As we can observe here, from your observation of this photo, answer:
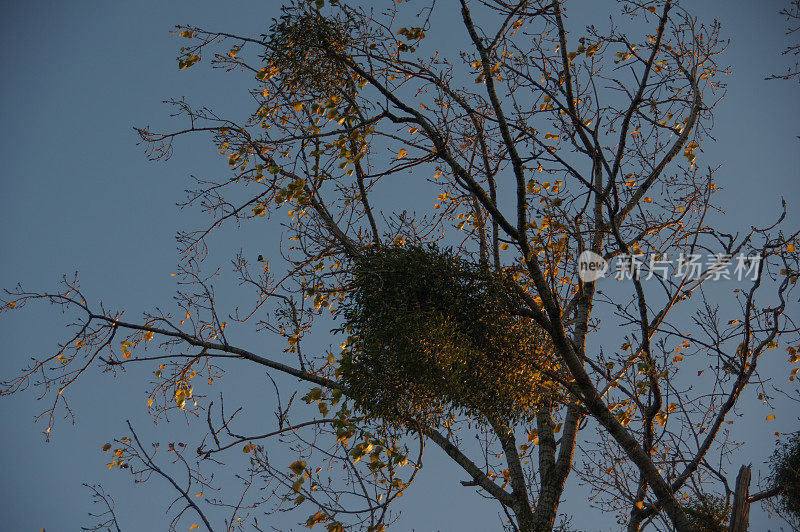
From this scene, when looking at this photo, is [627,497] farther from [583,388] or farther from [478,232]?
[478,232]

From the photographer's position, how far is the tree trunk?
4.14 metres

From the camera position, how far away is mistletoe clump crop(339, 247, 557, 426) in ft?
13.5

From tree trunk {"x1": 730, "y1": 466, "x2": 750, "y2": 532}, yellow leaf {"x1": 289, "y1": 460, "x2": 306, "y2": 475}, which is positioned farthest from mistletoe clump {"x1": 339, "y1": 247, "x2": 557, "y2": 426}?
tree trunk {"x1": 730, "y1": 466, "x2": 750, "y2": 532}

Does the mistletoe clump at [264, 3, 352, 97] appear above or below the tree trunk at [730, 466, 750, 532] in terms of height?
above

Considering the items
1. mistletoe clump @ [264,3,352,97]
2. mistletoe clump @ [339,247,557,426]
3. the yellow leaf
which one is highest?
mistletoe clump @ [264,3,352,97]

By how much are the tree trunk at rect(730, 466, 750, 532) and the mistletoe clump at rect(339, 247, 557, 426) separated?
1.25 m

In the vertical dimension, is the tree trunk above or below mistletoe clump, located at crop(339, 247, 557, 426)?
below

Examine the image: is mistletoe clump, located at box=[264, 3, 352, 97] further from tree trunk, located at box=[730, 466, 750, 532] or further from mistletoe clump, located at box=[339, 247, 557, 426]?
tree trunk, located at box=[730, 466, 750, 532]

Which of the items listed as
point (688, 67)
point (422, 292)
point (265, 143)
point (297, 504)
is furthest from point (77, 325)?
point (688, 67)

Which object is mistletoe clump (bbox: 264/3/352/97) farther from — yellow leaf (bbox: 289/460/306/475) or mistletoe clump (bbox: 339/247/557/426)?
yellow leaf (bbox: 289/460/306/475)

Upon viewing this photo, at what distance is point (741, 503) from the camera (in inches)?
163

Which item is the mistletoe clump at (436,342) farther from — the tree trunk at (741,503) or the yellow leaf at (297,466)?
the tree trunk at (741,503)

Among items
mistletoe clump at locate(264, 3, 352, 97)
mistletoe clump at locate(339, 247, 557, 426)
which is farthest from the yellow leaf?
mistletoe clump at locate(264, 3, 352, 97)

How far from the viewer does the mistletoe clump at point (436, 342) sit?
4129 mm
